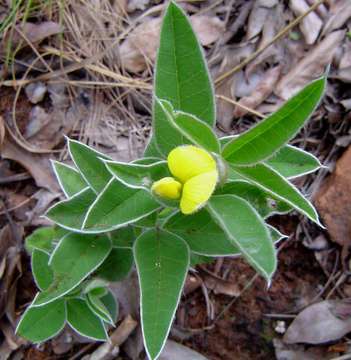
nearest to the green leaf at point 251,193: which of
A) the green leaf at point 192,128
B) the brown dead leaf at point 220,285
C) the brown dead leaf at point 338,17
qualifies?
the green leaf at point 192,128

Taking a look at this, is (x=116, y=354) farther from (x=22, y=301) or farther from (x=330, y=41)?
(x=330, y=41)

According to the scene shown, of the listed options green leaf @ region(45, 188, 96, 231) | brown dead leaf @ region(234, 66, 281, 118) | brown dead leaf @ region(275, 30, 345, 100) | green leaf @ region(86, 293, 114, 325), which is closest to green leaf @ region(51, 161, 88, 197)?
green leaf @ region(45, 188, 96, 231)

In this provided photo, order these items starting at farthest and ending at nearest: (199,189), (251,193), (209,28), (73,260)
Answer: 1. (209,28)
2. (73,260)
3. (251,193)
4. (199,189)

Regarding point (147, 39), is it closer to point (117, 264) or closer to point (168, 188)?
point (117, 264)

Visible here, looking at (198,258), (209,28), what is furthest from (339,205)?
(209,28)

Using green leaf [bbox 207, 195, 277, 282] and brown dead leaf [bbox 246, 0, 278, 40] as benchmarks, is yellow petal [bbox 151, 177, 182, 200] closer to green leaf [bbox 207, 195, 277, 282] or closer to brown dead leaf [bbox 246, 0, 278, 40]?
green leaf [bbox 207, 195, 277, 282]

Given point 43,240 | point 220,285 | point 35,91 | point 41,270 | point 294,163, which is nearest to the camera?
point 294,163

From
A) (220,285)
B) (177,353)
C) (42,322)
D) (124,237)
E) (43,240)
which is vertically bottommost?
(177,353)
